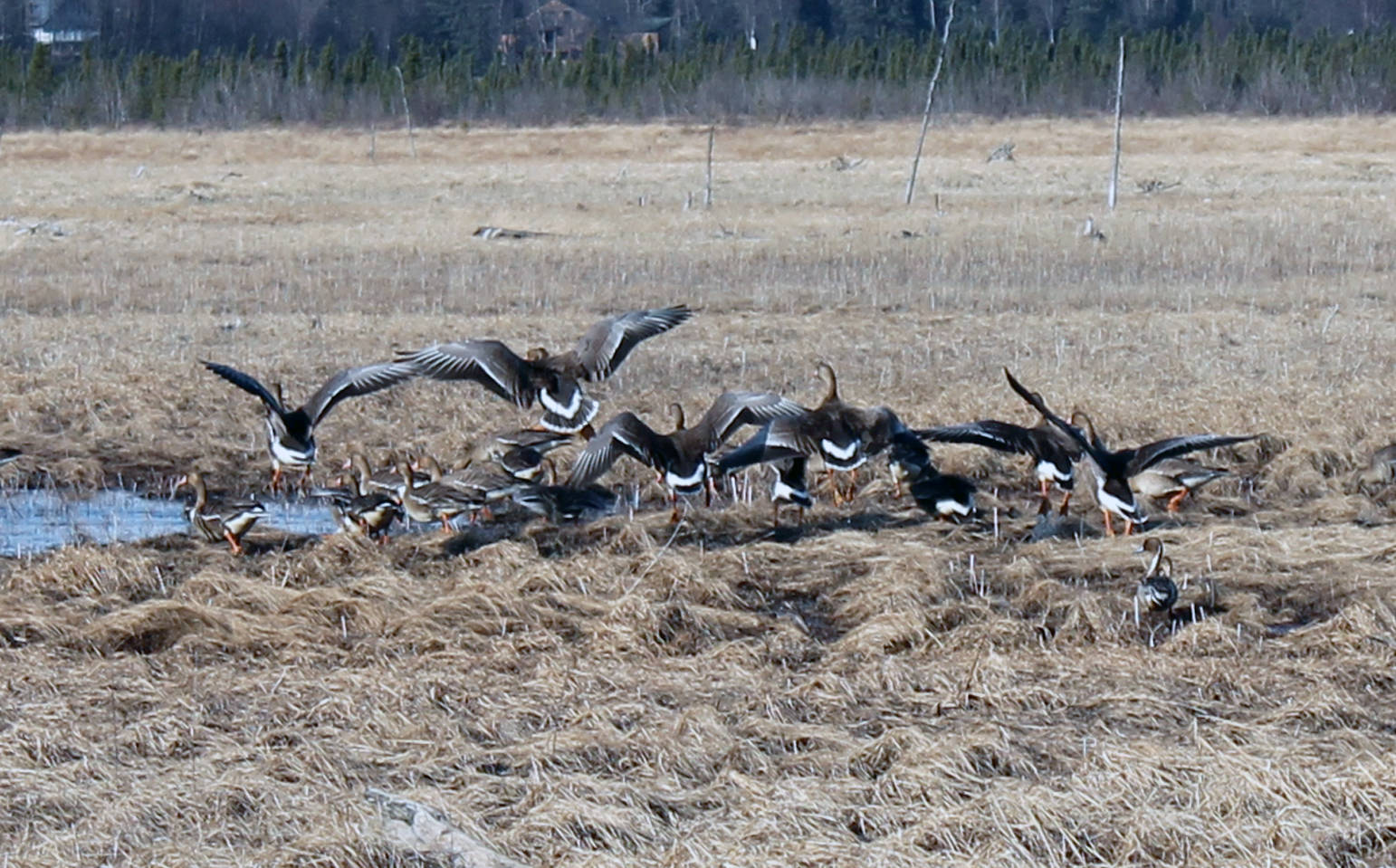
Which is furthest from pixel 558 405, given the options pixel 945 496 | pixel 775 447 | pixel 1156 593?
pixel 1156 593

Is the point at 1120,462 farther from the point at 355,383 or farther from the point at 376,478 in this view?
the point at 355,383

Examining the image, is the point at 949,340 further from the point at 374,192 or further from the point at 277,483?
the point at 374,192

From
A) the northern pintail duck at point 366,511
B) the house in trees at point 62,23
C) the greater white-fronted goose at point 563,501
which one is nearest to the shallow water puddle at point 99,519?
the northern pintail duck at point 366,511

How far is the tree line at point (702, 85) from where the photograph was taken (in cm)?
5484

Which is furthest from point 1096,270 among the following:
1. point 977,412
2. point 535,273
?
point 977,412

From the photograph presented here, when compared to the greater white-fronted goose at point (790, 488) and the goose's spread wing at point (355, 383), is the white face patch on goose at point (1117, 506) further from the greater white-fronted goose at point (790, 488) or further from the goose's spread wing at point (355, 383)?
the goose's spread wing at point (355, 383)

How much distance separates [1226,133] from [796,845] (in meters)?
45.0

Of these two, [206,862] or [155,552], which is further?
[155,552]

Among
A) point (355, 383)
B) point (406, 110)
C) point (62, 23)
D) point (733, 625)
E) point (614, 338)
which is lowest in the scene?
point (406, 110)

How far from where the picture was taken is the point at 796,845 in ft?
17.2

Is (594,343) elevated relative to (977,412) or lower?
elevated

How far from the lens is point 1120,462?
9.35 m

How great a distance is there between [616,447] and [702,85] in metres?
48.3

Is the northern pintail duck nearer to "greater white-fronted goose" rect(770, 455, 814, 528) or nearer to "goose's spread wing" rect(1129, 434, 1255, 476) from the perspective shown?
"greater white-fronted goose" rect(770, 455, 814, 528)
